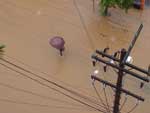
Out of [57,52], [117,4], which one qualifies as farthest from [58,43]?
[117,4]

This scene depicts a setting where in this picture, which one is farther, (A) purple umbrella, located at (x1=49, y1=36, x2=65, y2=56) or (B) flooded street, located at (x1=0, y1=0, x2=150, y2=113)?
(A) purple umbrella, located at (x1=49, y1=36, x2=65, y2=56)

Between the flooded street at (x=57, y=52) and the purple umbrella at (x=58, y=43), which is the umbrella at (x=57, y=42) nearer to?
the purple umbrella at (x=58, y=43)

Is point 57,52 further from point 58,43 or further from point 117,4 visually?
point 117,4

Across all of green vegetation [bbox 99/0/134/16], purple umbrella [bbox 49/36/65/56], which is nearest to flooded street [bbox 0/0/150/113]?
purple umbrella [bbox 49/36/65/56]

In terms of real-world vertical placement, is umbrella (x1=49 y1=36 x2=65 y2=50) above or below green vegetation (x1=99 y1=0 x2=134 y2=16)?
below

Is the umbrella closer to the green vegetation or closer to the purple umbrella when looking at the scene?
the purple umbrella

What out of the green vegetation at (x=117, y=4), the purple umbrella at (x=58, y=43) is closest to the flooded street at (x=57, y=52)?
the purple umbrella at (x=58, y=43)

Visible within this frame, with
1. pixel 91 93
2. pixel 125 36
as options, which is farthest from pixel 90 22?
pixel 91 93

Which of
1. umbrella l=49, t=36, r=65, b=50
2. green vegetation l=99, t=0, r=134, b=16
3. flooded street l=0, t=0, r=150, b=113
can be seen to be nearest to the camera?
flooded street l=0, t=0, r=150, b=113

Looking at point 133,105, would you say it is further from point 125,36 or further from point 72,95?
point 125,36
